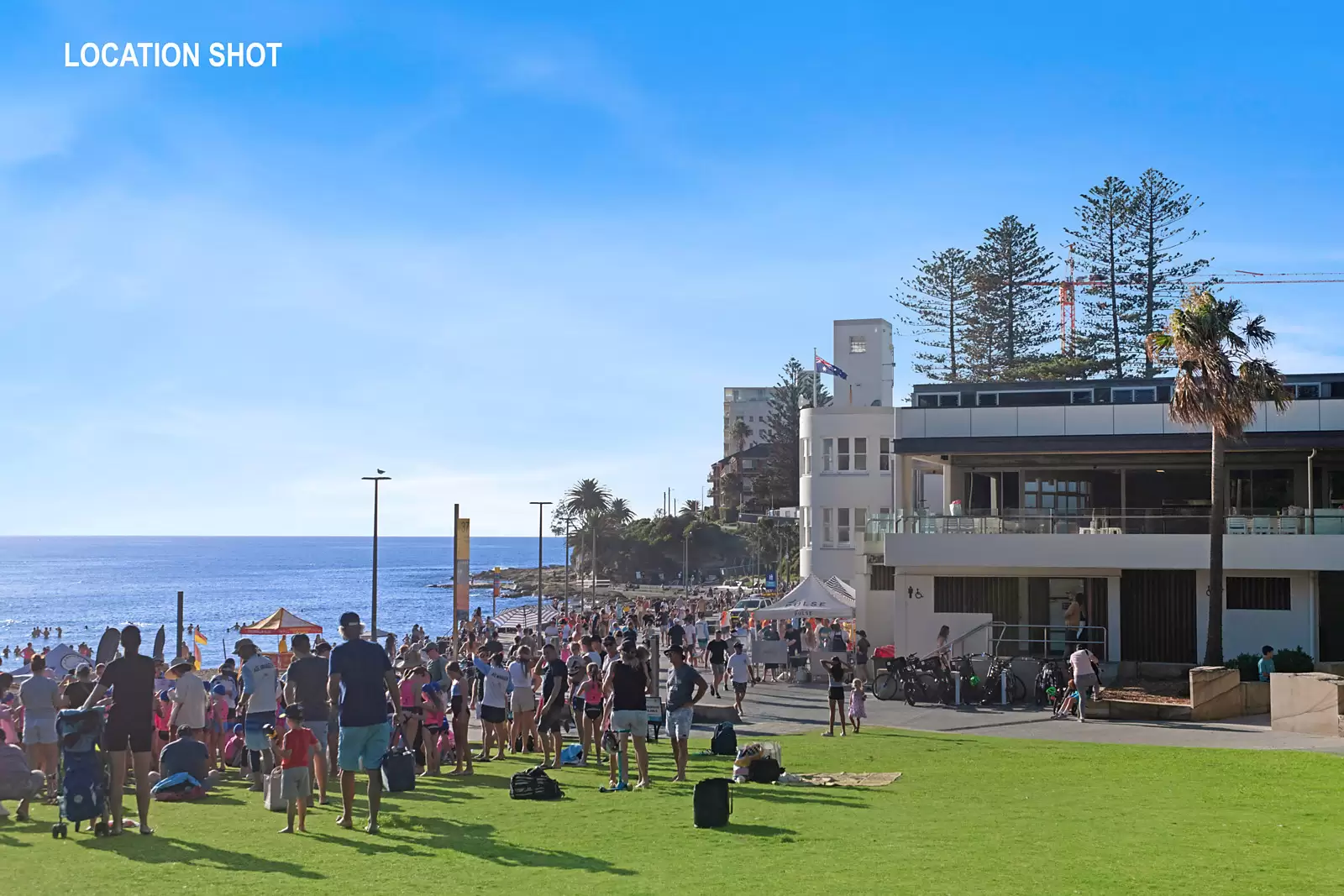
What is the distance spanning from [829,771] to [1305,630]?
19970 mm

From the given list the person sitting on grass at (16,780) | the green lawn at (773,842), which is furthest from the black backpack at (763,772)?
the person sitting on grass at (16,780)

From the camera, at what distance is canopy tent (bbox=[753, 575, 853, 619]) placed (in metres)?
33.7

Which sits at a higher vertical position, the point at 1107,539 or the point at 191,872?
the point at 1107,539

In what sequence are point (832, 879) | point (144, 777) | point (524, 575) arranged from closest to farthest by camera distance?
point (832, 879), point (144, 777), point (524, 575)

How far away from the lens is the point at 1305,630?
30797 mm

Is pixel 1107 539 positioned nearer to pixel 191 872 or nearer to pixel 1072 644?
pixel 1072 644

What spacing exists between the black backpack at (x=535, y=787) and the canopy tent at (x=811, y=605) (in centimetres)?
2035

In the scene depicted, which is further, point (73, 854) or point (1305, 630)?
point (1305, 630)

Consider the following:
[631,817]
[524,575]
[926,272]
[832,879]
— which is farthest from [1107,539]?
[524,575]

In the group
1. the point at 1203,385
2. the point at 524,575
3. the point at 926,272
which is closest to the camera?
the point at 1203,385

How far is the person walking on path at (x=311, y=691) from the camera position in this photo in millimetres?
12117

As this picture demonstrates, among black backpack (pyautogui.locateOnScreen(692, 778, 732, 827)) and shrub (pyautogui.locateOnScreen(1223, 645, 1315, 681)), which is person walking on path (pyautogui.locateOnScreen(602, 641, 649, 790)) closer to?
black backpack (pyautogui.locateOnScreen(692, 778, 732, 827))

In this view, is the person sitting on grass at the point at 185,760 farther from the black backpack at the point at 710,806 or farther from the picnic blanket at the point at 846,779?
the picnic blanket at the point at 846,779

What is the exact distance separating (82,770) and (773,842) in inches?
237
